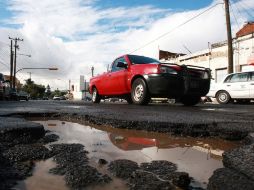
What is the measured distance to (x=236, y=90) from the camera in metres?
14.3

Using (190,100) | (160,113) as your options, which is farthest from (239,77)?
(160,113)

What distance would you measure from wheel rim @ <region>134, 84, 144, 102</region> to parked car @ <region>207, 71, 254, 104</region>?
7.10m

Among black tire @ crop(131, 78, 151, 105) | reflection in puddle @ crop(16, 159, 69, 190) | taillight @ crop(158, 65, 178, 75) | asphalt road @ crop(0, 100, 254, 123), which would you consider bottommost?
reflection in puddle @ crop(16, 159, 69, 190)

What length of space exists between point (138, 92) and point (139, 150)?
5.80 meters

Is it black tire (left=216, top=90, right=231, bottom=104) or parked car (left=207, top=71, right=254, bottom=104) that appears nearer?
parked car (left=207, top=71, right=254, bottom=104)

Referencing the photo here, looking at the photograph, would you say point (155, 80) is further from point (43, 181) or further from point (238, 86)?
point (238, 86)

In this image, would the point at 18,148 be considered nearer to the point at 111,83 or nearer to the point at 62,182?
the point at 62,182

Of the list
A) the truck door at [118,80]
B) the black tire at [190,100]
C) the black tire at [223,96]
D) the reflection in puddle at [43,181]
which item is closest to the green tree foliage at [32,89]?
the black tire at [223,96]

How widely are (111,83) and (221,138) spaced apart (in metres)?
6.78

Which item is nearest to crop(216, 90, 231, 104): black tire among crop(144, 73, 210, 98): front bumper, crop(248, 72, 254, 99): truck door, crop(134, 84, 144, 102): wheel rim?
crop(248, 72, 254, 99): truck door

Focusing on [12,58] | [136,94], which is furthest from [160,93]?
[12,58]

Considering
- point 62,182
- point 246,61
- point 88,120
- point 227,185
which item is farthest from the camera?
point 246,61

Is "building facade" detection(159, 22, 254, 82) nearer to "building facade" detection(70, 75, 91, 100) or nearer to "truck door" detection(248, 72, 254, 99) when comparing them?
"truck door" detection(248, 72, 254, 99)

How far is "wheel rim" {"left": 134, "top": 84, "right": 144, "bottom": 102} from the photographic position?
8367 millimetres
